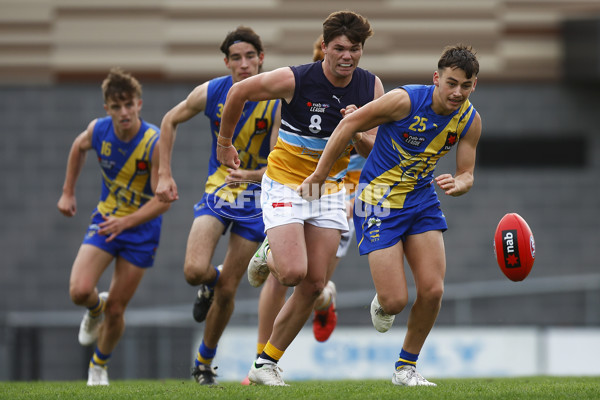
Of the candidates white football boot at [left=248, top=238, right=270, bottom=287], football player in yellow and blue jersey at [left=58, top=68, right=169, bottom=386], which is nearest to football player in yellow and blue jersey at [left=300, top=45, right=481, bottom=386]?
white football boot at [left=248, top=238, right=270, bottom=287]

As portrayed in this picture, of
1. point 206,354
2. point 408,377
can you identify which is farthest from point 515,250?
point 206,354

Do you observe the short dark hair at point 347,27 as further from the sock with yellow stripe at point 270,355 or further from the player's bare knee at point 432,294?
the sock with yellow stripe at point 270,355

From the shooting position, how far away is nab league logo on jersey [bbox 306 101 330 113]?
5555mm

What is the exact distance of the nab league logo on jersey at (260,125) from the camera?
261 inches

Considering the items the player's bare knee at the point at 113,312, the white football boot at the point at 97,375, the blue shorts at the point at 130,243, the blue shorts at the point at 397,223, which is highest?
the blue shorts at the point at 397,223

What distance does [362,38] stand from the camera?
5.43 meters

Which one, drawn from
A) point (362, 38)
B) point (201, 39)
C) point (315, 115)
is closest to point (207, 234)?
point (315, 115)

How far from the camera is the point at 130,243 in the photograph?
23.9 ft

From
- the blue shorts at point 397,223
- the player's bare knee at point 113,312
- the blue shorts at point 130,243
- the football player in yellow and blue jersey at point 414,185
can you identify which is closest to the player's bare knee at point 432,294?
the football player in yellow and blue jersey at point 414,185

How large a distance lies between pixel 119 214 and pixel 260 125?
→ 158 cm

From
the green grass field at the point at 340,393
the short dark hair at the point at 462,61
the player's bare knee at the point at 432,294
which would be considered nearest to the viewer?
the green grass field at the point at 340,393

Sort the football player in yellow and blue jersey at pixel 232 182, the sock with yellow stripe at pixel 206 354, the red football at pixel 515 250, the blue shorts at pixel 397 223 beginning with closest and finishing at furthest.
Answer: the blue shorts at pixel 397 223
the red football at pixel 515 250
the football player in yellow and blue jersey at pixel 232 182
the sock with yellow stripe at pixel 206 354

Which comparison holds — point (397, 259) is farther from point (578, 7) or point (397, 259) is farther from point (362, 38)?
point (578, 7)

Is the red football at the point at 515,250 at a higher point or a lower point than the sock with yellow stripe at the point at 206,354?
higher
